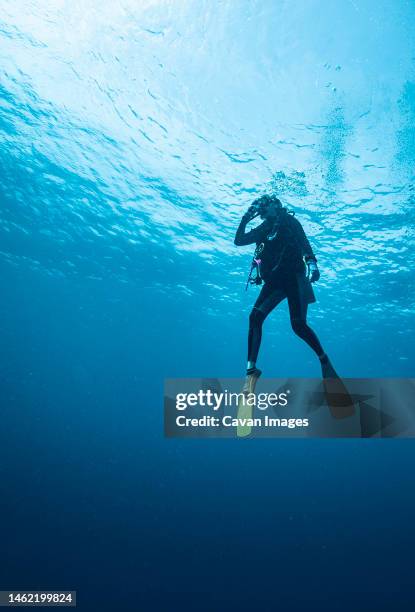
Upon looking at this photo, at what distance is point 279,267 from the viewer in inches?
200

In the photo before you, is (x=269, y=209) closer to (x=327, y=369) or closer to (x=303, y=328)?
(x=303, y=328)

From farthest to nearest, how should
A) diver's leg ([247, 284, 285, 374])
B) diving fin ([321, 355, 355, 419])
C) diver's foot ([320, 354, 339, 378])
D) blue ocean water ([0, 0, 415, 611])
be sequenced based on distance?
blue ocean water ([0, 0, 415, 611]), diver's leg ([247, 284, 285, 374]), diver's foot ([320, 354, 339, 378]), diving fin ([321, 355, 355, 419])

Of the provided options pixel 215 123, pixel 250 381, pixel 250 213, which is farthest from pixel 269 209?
pixel 215 123

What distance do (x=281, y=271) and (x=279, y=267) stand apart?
0.07 meters

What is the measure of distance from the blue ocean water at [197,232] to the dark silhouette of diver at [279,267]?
6.10 m

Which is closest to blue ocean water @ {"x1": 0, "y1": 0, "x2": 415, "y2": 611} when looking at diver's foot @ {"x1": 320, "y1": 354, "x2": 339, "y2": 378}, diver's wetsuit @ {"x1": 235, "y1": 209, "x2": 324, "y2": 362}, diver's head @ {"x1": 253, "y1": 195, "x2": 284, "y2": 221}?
diver's head @ {"x1": 253, "y1": 195, "x2": 284, "y2": 221}

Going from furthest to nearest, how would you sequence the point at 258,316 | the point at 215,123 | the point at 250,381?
1. the point at 215,123
2. the point at 258,316
3. the point at 250,381

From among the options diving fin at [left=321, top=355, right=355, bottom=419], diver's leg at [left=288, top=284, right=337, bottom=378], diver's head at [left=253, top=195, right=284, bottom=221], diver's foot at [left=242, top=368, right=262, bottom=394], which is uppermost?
diver's head at [left=253, top=195, right=284, bottom=221]

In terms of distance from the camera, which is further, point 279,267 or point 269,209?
point 269,209

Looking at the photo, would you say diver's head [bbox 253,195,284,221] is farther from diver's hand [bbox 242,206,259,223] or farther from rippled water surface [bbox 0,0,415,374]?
rippled water surface [bbox 0,0,415,374]

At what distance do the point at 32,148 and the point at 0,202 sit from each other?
19.8 feet

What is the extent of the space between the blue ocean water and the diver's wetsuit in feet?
20.4

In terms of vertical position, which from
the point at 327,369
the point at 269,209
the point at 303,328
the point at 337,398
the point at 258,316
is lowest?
the point at 337,398

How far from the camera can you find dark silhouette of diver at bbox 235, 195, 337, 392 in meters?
4.75
